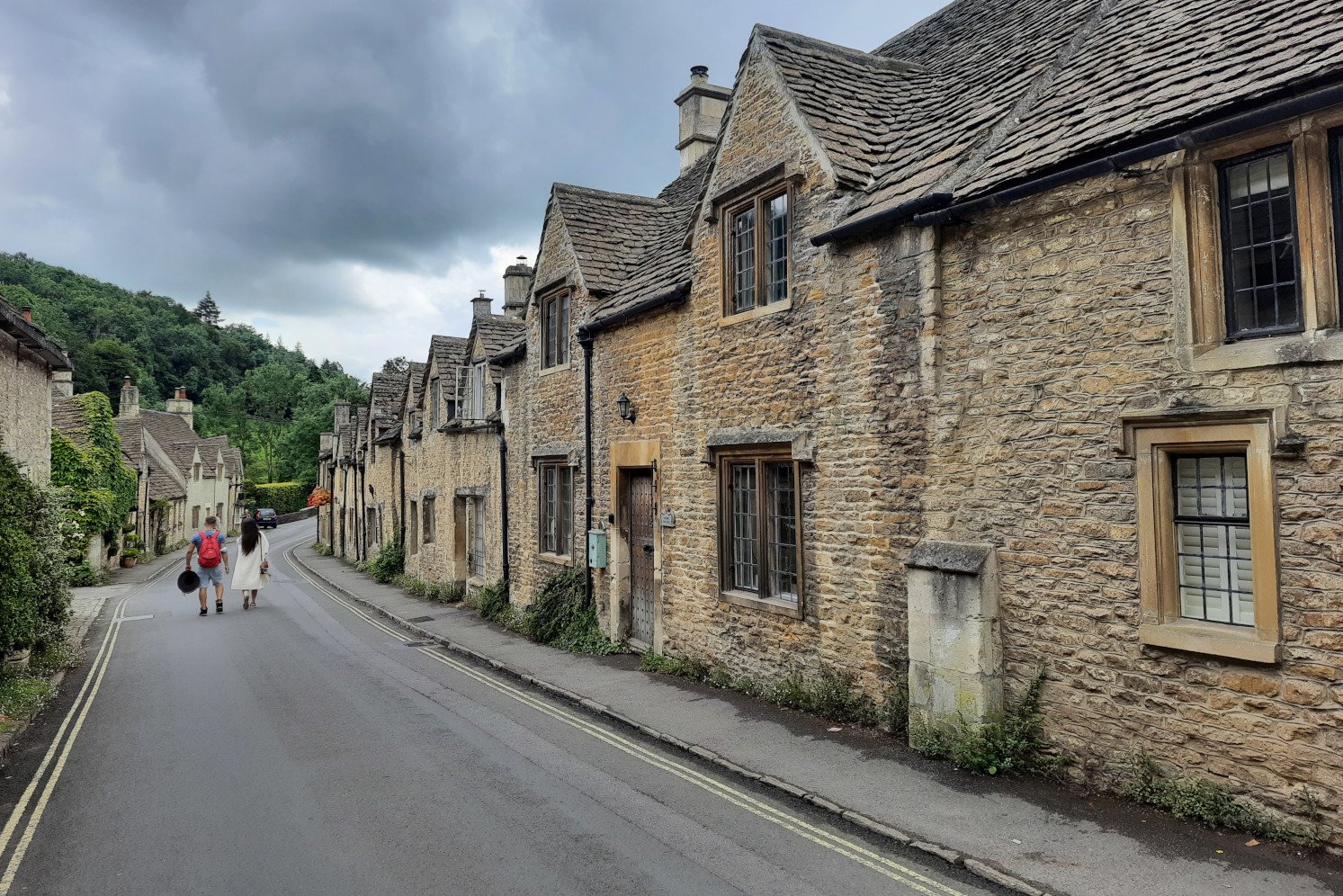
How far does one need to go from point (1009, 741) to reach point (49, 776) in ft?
29.3

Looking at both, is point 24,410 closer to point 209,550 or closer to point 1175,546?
point 209,550

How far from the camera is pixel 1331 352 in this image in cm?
515

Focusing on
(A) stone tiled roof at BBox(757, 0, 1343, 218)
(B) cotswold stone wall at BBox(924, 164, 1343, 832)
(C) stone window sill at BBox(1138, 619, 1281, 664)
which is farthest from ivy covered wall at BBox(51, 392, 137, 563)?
(C) stone window sill at BBox(1138, 619, 1281, 664)

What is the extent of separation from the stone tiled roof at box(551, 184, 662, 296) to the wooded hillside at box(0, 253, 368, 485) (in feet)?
213

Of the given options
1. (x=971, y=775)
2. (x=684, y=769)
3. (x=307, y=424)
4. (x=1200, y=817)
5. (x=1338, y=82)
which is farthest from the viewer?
Result: (x=307, y=424)

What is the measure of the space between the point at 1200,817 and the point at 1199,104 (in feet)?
16.8

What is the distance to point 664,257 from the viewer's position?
13.6m

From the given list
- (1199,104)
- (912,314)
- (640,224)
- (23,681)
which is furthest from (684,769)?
(640,224)

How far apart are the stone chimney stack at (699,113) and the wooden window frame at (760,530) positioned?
11.9 metres

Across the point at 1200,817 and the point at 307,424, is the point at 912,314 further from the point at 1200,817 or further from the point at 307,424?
the point at 307,424

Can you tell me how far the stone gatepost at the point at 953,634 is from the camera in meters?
7.00

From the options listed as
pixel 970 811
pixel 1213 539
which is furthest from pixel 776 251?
pixel 970 811

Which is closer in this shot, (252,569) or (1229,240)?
(1229,240)

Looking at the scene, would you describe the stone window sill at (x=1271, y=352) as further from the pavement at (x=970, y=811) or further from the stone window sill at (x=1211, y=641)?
the pavement at (x=970, y=811)
